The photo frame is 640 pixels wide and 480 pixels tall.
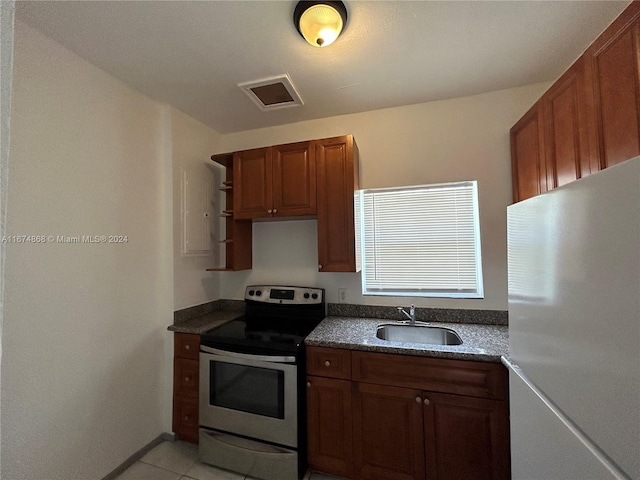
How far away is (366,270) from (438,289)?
23.3 inches

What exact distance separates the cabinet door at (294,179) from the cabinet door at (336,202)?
66 millimetres

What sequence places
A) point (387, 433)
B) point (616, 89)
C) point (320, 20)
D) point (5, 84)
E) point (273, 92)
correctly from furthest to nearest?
point (273, 92) → point (387, 433) → point (320, 20) → point (616, 89) → point (5, 84)

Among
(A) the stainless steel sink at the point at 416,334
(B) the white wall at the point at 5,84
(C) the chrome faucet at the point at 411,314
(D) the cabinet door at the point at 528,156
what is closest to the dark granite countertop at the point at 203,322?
(A) the stainless steel sink at the point at 416,334

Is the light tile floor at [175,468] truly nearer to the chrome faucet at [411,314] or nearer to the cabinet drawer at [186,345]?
the cabinet drawer at [186,345]

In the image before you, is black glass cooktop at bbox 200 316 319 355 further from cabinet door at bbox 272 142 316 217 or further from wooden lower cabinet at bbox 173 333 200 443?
cabinet door at bbox 272 142 316 217

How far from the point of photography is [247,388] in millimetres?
1727

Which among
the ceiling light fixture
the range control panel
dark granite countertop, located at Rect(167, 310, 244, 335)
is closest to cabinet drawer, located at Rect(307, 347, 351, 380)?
the range control panel

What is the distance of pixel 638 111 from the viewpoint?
996 millimetres

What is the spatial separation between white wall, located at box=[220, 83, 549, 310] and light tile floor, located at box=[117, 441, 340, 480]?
1.21 m

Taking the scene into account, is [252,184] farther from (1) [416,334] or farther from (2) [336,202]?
(1) [416,334]

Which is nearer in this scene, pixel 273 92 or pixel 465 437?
pixel 465 437

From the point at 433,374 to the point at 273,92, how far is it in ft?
7.09

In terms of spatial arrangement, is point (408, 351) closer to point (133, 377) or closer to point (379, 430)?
point (379, 430)

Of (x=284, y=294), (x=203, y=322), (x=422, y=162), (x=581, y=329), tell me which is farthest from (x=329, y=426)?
(x=422, y=162)
